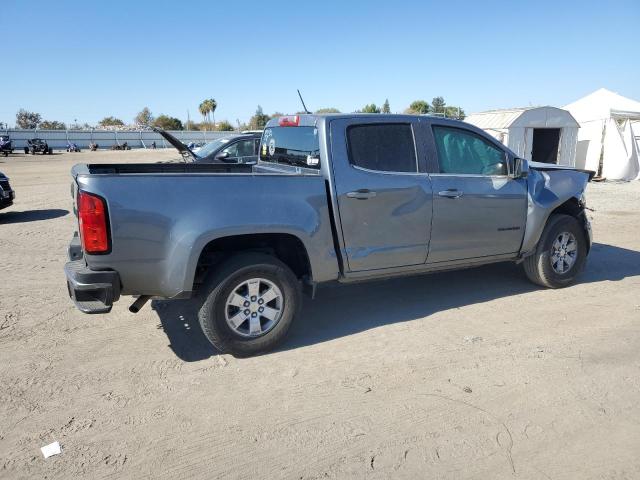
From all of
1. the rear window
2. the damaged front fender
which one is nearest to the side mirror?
the damaged front fender

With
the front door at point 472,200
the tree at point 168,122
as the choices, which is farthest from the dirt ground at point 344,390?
the tree at point 168,122

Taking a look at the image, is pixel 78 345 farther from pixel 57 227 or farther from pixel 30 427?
pixel 57 227

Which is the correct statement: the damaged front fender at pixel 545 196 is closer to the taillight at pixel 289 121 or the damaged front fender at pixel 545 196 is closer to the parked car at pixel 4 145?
the taillight at pixel 289 121

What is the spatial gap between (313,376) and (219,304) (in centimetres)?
90

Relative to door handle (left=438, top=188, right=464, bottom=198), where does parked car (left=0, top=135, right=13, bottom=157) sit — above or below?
below

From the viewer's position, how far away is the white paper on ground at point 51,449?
277 cm

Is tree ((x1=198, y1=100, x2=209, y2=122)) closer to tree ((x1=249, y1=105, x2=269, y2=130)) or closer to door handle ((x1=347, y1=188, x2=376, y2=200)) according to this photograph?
tree ((x1=249, y1=105, x2=269, y2=130))

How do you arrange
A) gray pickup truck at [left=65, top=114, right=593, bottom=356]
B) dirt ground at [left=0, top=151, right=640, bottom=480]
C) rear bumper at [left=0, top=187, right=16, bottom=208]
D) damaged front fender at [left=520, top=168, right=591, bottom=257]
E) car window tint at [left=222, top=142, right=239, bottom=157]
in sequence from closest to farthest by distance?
1. dirt ground at [left=0, top=151, right=640, bottom=480]
2. gray pickup truck at [left=65, top=114, right=593, bottom=356]
3. damaged front fender at [left=520, top=168, right=591, bottom=257]
4. rear bumper at [left=0, top=187, right=16, bottom=208]
5. car window tint at [left=222, top=142, right=239, bottom=157]

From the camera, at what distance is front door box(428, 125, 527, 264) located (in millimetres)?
4664

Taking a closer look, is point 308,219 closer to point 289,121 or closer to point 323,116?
point 323,116

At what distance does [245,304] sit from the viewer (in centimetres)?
391

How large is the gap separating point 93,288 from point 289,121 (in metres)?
2.41

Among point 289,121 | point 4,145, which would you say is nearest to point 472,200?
point 289,121

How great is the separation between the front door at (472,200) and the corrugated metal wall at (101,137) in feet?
156
